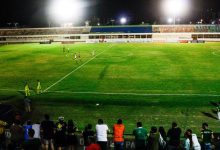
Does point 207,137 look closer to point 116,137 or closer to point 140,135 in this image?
point 140,135

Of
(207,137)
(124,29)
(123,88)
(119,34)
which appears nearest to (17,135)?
(207,137)

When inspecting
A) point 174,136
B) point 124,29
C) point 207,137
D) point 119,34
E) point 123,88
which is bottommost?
point 207,137

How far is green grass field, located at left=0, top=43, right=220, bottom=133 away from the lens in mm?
23781

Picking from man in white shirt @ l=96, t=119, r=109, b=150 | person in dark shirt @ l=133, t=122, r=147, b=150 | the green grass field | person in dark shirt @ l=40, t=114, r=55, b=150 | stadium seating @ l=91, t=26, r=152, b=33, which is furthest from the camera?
stadium seating @ l=91, t=26, r=152, b=33

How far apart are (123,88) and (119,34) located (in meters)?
65.1

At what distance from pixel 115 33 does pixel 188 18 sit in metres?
113

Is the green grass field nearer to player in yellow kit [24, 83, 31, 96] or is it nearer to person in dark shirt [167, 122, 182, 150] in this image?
player in yellow kit [24, 83, 31, 96]

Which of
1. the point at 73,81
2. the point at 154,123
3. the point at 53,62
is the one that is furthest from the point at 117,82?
the point at 53,62

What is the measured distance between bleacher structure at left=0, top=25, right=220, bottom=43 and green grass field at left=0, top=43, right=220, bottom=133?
4016 centimetres

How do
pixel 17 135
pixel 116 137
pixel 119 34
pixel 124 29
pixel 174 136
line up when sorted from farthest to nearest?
pixel 124 29, pixel 119 34, pixel 17 135, pixel 116 137, pixel 174 136

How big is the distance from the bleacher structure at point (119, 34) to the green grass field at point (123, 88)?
40159 mm

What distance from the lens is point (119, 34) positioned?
318 feet

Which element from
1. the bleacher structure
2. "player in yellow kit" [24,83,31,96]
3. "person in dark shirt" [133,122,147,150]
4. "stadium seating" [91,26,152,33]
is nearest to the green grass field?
"player in yellow kit" [24,83,31,96]

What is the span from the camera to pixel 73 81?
122 feet
